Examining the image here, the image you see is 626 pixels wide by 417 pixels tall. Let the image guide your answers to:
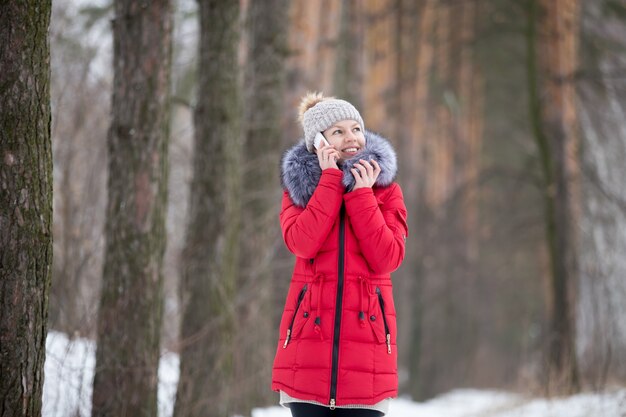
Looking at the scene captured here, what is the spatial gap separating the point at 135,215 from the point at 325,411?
7.88 feet

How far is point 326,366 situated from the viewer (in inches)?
133

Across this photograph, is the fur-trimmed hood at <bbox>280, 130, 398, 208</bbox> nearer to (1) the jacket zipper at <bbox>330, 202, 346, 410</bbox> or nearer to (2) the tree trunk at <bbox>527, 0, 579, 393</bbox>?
(1) the jacket zipper at <bbox>330, 202, 346, 410</bbox>

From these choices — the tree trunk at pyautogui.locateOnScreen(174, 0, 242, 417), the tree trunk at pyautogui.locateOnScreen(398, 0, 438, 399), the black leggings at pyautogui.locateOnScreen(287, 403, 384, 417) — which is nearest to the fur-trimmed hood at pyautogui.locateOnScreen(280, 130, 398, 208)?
the black leggings at pyautogui.locateOnScreen(287, 403, 384, 417)

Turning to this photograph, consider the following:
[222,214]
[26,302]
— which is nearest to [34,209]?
[26,302]

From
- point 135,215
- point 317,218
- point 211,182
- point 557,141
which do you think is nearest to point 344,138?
point 317,218

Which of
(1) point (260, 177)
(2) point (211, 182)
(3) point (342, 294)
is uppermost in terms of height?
(1) point (260, 177)

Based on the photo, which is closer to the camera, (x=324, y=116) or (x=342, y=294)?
(x=342, y=294)

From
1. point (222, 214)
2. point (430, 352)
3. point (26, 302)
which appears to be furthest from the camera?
point (430, 352)

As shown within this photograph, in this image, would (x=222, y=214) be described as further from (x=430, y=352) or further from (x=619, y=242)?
(x=430, y=352)

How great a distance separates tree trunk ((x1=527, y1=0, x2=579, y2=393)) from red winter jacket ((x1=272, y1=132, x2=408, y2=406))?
28.0ft

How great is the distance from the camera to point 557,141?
12211mm

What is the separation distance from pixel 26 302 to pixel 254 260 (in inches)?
218

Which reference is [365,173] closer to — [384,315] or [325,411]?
[384,315]

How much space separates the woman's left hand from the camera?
3.53 meters
